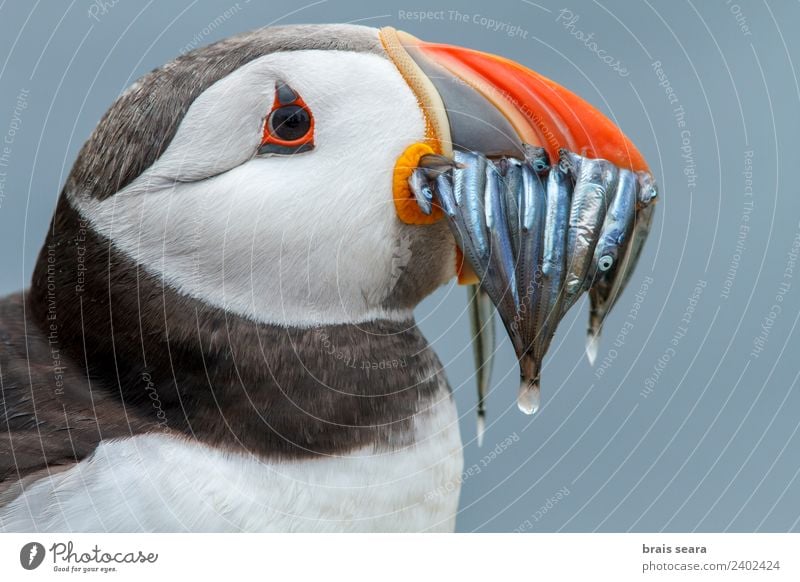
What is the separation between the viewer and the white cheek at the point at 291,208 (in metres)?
2.26

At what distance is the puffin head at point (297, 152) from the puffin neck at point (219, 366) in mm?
43

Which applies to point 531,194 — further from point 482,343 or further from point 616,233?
point 482,343

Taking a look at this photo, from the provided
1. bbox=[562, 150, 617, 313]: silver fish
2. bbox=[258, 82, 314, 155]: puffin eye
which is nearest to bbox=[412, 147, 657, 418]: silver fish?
bbox=[562, 150, 617, 313]: silver fish

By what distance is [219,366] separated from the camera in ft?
7.79

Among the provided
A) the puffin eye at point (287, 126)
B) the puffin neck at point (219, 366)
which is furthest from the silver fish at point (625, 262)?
the puffin eye at point (287, 126)

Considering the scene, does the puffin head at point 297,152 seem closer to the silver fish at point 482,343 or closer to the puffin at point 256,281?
the puffin at point 256,281

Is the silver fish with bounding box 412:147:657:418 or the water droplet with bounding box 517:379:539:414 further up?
the silver fish with bounding box 412:147:657:418

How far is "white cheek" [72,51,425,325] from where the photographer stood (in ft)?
7.41

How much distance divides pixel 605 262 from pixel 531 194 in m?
0.20

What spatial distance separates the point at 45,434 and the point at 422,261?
2.84 ft

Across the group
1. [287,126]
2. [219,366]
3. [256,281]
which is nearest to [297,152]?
[287,126]

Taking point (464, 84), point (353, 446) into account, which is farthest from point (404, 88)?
point (353, 446)

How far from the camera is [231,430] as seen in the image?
7.73 feet

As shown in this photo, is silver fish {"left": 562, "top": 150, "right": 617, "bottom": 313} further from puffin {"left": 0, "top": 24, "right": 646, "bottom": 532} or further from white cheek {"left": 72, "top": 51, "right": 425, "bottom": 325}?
white cheek {"left": 72, "top": 51, "right": 425, "bottom": 325}
